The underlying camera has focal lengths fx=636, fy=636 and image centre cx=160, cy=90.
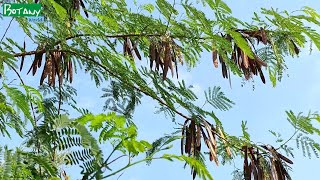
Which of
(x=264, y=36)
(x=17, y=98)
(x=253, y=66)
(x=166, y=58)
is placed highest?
(x=264, y=36)

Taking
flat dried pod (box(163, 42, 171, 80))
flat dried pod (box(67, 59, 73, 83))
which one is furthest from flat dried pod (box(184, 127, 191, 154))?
flat dried pod (box(67, 59, 73, 83))

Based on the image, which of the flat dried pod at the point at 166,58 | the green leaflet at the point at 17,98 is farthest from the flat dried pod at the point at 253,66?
the green leaflet at the point at 17,98

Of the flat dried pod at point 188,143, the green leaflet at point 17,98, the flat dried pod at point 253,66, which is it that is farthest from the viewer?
the flat dried pod at point 253,66

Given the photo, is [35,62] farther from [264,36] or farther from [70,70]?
[264,36]

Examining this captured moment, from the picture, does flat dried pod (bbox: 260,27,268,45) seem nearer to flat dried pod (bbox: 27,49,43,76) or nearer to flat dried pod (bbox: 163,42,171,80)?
flat dried pod (bbox: 163,42,171,80)

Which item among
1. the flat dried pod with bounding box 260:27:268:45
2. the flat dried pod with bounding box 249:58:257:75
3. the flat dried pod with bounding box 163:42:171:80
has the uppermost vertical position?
the flat dried pod with bounding box 260:27:268:45

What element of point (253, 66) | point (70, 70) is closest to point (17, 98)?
point (70, 70)

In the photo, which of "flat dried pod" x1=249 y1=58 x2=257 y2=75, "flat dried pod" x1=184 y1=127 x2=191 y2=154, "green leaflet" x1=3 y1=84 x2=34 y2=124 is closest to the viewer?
"green leaflet" x1=3 y1=84 x2=34 y2=124

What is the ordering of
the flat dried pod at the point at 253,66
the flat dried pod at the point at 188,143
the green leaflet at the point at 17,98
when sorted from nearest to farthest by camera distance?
the green leaflet at the point at 17,98 < the flat dried pod at the point at 188,143 < the flat dried pod at the point at 253,66

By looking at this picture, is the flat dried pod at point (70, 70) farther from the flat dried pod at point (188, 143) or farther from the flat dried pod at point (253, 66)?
the flat dried pod at point (253, 66)

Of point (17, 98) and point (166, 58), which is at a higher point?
point (166, 58)

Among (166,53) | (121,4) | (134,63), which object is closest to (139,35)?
(134,63)

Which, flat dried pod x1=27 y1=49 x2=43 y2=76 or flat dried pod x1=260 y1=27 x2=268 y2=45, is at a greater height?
flat dried pod x1=260 y1=27 x2=268 y2=45

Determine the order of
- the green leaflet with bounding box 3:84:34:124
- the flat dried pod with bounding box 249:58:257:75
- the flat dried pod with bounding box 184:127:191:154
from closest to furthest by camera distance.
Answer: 1. the green leaflet with bounding box 3:84:34:124
2. the flat dried pod with bounding box 184:127:191:154
3. the flat dried pod with bounding box 249:58:257:75
